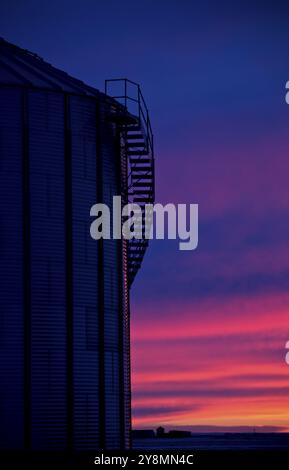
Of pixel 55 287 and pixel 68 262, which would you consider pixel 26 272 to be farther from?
pixel 68 262

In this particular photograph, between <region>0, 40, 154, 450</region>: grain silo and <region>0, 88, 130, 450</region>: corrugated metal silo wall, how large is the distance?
0.04m

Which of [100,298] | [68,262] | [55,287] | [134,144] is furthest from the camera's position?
[134,144]

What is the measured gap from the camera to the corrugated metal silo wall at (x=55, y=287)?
4834 cm

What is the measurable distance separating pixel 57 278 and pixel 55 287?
0.39m

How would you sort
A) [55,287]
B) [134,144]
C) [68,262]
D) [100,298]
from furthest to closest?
[134,144] < [100,298] < [68,262] < [55,287]

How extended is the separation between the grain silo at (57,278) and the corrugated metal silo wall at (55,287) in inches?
1.6

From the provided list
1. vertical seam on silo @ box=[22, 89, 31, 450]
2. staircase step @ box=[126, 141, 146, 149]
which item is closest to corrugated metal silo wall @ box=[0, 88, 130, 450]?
vertical seam on silo @ box=[22, 89, 31, 450]

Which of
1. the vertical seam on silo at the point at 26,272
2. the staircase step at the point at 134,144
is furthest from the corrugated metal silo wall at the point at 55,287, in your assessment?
the staircase step at the point at 134,144

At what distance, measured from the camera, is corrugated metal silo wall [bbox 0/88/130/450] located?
159 feet

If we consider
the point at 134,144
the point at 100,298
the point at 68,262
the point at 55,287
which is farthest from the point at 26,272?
the point at 134,144

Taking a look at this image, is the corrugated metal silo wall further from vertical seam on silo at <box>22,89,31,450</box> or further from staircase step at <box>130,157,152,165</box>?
staircase step at <box>130,157,152,165</box>

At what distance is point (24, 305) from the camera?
4869 centimetres

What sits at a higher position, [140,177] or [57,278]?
[140,177]

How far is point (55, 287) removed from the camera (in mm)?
49594
